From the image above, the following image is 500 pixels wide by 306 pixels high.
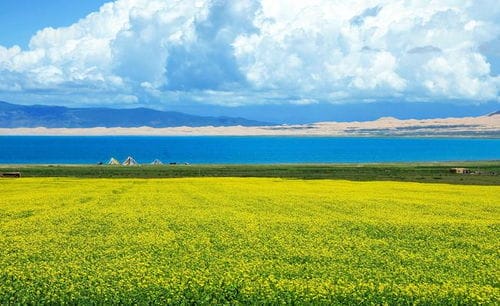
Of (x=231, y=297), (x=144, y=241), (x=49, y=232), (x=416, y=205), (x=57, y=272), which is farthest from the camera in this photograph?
(x=416, y=205)

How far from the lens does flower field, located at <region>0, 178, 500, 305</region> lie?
17516mm

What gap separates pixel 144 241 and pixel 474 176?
77038 mm

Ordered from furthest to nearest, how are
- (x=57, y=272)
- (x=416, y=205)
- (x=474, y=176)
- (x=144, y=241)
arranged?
(x=474, y=176) < (x=416, y=205) < (x=144, y=241) < (x=57, y=272)

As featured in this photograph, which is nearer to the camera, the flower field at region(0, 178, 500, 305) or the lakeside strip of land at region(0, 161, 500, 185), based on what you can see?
the flower field at region(0, 178, 500, 305)

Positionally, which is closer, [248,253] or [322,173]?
[248,253]

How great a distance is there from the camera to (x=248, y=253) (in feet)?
71.9

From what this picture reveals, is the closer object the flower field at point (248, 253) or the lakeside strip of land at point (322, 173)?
the flower field at point (248, 253)

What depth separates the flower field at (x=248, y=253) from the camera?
17.5 metres

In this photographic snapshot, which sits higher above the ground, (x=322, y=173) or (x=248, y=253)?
(x=322, y=173)

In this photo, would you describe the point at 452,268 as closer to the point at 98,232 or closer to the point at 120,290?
the point at 120,290

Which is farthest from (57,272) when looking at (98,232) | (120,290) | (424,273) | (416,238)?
(416,238)

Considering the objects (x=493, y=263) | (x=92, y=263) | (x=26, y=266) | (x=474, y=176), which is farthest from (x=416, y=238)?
(x=474, y=176)

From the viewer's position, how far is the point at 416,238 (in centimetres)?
2559

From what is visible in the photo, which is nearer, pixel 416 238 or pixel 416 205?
pixel 416 238
